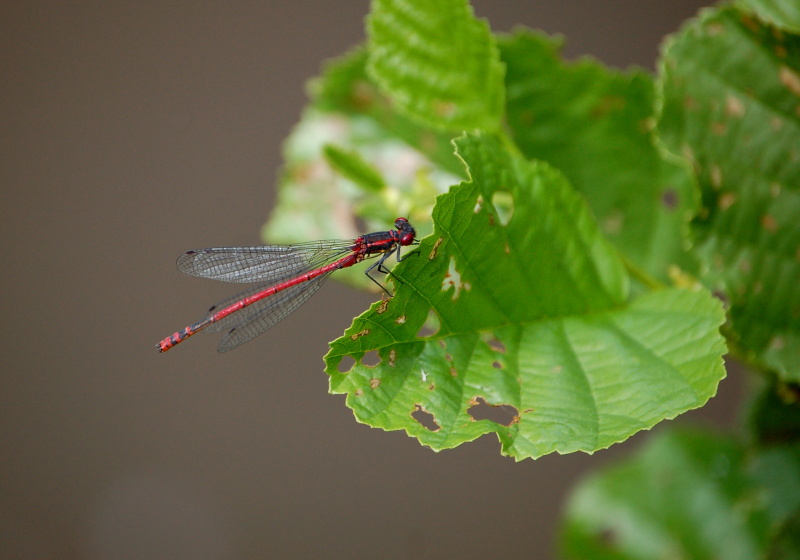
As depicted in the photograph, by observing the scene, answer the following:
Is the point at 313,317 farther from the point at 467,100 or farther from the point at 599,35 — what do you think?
the point at 467,100

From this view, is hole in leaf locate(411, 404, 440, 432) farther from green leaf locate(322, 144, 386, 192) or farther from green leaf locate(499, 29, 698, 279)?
green leaf locate(499, 29, 698, 279)

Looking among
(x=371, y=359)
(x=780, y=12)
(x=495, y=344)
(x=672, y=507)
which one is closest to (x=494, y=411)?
(x=495, y=344)

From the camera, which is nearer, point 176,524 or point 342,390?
point 342,390

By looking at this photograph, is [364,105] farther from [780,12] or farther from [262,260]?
[780,12]

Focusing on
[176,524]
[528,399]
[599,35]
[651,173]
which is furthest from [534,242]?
[176,524]

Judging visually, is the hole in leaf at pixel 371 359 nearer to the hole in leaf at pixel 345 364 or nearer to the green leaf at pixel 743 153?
the hole in leaf at pixel 345 364

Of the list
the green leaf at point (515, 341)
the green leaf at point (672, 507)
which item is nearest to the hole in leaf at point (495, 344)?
the green leaf at point (515, 341)
